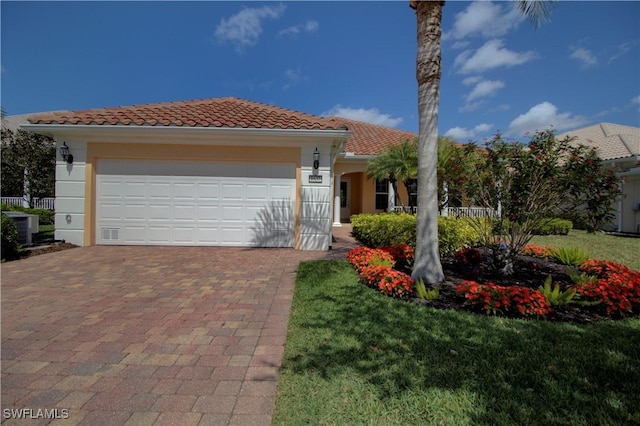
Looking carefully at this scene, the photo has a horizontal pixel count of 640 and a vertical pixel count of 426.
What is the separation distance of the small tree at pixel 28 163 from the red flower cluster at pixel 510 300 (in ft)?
82.6

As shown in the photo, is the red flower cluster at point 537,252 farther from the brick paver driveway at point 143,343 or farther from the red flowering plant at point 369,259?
the brick paver driveway at point 143,343

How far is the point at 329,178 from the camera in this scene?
9.04 m

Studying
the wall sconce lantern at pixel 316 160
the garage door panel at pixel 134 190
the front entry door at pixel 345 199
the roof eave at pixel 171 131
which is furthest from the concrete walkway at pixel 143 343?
the front entry door at pixel 345 199

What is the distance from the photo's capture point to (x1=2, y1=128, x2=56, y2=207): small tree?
19.3m

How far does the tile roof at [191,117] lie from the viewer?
27.9ft

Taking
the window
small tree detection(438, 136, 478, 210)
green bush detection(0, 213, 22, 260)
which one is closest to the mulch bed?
small tree detection(438, 136, 478, 210)

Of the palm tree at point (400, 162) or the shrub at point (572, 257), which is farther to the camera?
the palm tree at point (400, 162)

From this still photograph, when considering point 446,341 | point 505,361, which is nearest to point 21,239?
A: point 446,341

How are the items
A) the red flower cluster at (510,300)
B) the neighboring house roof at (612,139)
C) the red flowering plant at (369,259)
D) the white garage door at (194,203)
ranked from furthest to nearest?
the neighboring house roof at (612,139) < the white garage door at (194,203) < the red flowering plant at (369,259) < the red flower cluster at (510,300)

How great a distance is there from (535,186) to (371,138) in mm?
13100

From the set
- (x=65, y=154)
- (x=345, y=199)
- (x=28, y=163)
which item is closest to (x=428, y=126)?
(x=65, y=154)

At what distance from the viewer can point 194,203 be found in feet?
30.0

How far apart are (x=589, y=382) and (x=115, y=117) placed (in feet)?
36.1

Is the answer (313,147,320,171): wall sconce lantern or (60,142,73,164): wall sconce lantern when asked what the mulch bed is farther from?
(60,142,73,164): wall sconce lantern
